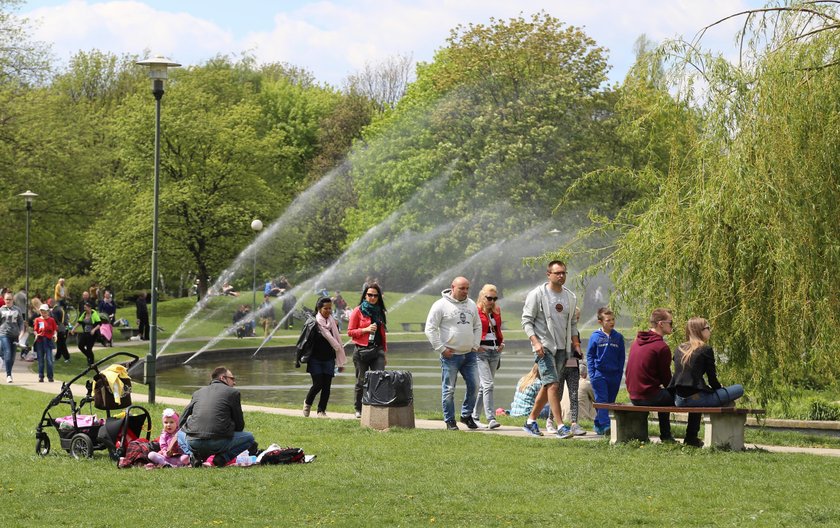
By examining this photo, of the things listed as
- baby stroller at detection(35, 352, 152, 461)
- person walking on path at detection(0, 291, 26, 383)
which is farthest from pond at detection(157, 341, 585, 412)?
baby stroller at detection(35, 352, 152, 461)

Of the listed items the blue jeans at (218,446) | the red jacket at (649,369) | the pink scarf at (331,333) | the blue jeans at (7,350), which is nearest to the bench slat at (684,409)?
the red jacket at (649,369)

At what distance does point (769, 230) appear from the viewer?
15.5 meters

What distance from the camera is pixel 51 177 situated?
4228 centimetres

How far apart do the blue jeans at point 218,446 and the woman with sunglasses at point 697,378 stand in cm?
470

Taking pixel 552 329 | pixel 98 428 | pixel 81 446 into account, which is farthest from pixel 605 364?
pixel 81 446

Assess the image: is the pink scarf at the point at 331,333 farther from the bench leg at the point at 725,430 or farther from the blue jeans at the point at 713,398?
the bench leg at the point at 725,430

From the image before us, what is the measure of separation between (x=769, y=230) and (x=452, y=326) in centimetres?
410

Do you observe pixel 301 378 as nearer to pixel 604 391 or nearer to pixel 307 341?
pixel 307 341

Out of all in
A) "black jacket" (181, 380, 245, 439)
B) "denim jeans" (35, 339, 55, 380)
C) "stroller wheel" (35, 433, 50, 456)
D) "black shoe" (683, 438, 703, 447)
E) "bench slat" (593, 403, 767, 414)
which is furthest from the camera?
"denim jeans" (35, 339, 55, 380)

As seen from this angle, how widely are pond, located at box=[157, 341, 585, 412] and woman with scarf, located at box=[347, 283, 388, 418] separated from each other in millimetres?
3610

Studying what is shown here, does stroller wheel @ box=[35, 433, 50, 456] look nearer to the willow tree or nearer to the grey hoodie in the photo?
the grey hoodie

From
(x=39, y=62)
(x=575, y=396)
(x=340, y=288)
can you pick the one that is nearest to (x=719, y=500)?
(x=575, y=396)

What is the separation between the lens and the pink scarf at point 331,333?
17438mm

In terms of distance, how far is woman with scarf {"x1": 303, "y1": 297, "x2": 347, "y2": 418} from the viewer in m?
17.5
